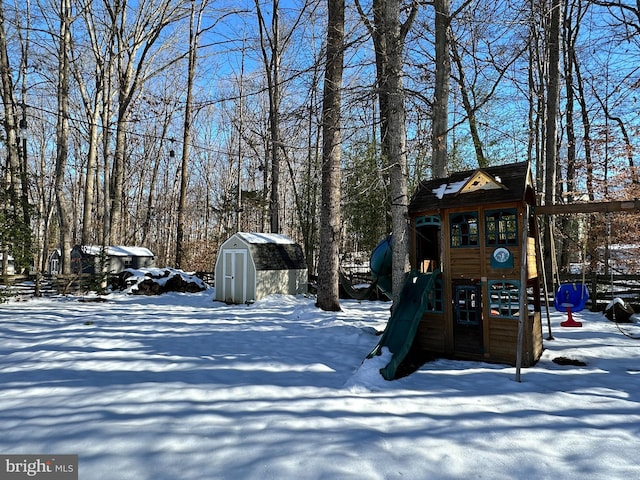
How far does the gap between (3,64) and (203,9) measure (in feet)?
30.2

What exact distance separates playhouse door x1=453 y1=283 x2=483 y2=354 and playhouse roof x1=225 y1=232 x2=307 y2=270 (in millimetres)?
7925

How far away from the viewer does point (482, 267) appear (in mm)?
5699

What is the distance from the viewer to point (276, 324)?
8414 millimetres

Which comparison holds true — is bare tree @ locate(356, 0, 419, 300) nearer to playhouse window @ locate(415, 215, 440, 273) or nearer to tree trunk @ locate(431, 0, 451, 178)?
playhouse window @ locate(415, 215, 440, 273)

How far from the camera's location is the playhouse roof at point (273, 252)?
1284 cm

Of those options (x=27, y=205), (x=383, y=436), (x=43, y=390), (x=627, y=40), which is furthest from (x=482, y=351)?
(x=27, y=205)

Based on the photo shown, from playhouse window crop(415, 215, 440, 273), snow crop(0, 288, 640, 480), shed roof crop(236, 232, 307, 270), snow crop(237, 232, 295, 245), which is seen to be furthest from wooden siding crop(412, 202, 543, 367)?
snow crop(237, 232, 295, 245)

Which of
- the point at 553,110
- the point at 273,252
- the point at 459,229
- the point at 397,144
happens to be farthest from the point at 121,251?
the point at 553,110

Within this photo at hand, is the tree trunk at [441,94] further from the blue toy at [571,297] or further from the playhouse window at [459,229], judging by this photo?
the blue toy at [571,297]

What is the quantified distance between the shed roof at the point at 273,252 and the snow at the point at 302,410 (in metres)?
6.11

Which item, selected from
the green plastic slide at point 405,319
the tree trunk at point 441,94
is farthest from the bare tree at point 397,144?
the tree trunk at point 441,94

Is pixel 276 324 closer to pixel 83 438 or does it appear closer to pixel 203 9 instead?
pixel 83 438

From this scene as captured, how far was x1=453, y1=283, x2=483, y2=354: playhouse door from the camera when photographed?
19.0 feet

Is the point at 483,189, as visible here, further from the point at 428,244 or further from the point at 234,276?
the point at 234,276
